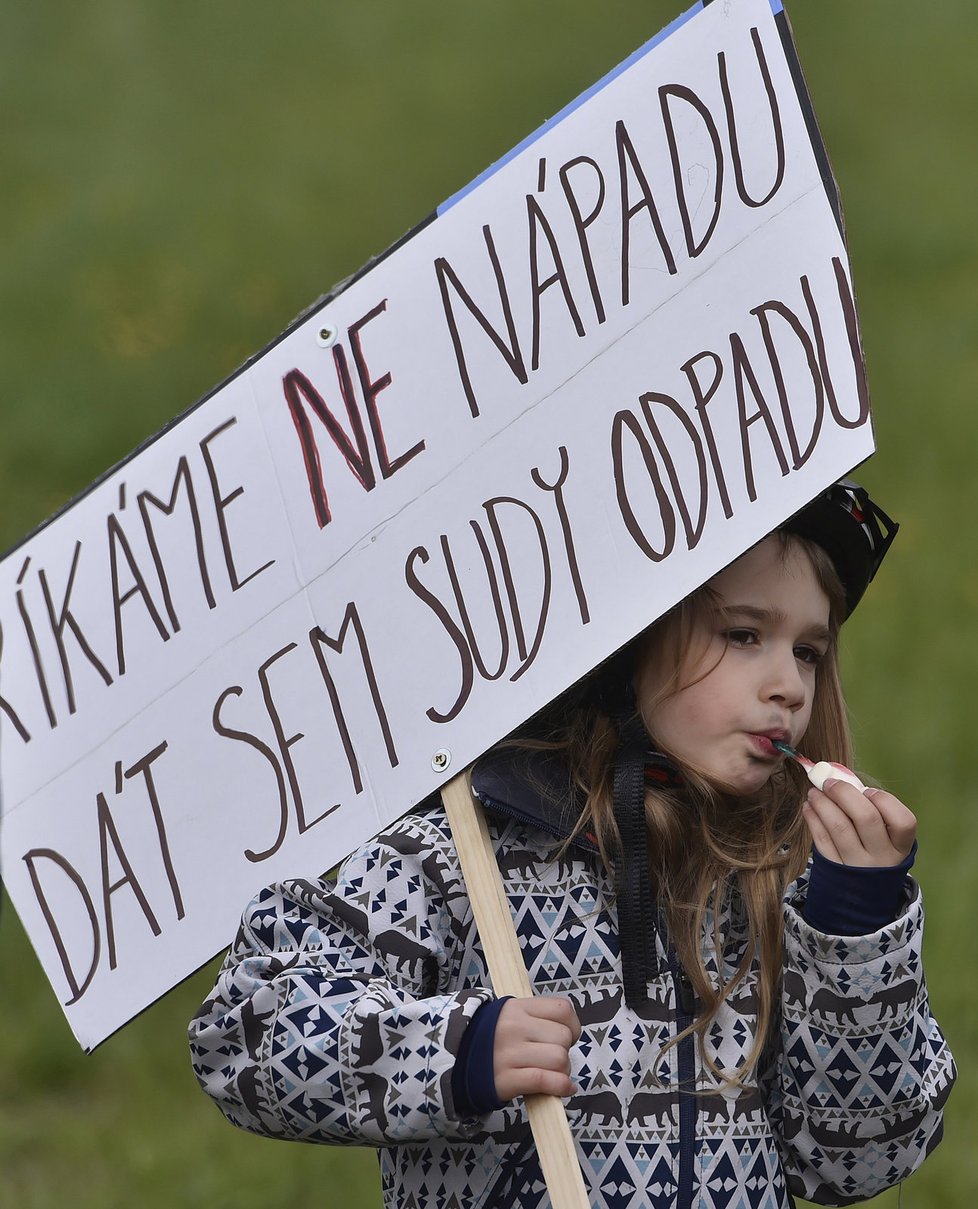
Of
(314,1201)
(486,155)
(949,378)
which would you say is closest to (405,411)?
(314,1201)

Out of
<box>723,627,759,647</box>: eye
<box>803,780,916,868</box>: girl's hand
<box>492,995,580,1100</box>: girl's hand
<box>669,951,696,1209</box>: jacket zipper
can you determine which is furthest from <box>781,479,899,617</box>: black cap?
<box>492,995,580,1100</box>: girl's hand

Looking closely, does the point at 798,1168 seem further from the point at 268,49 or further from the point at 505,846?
the point at 268,49

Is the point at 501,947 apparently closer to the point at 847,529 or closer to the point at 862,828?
the point at 862,828

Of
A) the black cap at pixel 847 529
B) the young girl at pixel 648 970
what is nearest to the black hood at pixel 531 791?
the young girl at pixel 648 970

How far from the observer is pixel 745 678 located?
1.84 metres

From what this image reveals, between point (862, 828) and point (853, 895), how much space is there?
0.06 m

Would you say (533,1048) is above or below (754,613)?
below

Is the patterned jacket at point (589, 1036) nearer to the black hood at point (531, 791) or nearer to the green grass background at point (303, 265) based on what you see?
the black hood at point (531, 791)

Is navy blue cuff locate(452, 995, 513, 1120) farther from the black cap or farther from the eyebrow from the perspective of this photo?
the black cap

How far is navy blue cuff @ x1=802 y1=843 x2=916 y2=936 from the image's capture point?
1.72 m

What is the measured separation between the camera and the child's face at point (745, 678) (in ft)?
6.02

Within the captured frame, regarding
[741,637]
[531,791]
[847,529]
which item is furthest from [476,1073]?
[847,529]

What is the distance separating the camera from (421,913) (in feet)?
5.81

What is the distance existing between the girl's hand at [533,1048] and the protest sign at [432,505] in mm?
210
